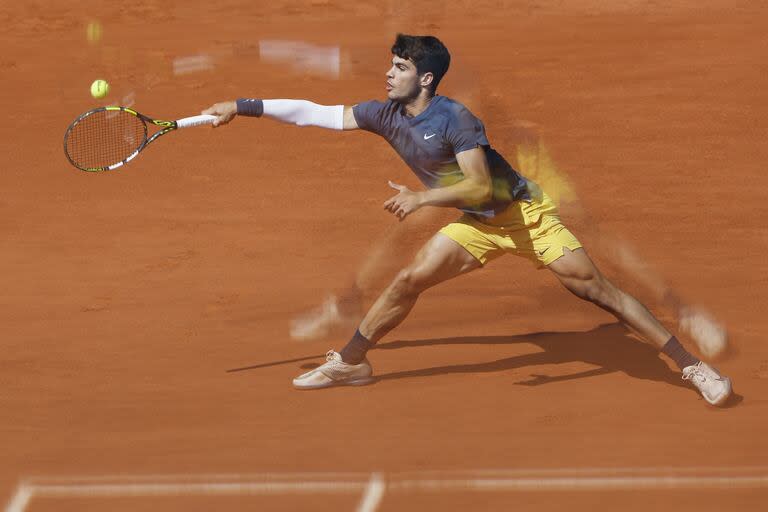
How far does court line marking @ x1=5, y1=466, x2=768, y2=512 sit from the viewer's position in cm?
685

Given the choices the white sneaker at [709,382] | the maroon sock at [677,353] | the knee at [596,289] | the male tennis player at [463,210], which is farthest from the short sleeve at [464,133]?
the white sneaker at [709,382]

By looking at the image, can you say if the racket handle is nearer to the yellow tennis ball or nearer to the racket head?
the yellow tennis ball

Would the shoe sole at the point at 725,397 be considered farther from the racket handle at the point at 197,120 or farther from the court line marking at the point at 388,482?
the racket handle at the point at 197,120

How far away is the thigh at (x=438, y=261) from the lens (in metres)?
7.87

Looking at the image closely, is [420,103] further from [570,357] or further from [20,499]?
[20,499]

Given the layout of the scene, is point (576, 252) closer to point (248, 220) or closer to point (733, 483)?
point (733, 483)

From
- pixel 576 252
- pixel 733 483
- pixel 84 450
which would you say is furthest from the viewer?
pixel 576 252

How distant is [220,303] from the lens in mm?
9797

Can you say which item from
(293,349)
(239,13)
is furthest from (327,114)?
(239,13)

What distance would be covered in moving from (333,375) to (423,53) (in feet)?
6.07

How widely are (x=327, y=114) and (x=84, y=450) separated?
7.49 feet

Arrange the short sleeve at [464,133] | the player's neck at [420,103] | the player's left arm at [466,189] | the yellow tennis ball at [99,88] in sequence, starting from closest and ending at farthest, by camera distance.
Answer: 1. the player's left arm at [466,189]
2. the short sleeve at [464,133]
3. the player's neck at [420,103]
4. the yellow tennis ball at [99,88]

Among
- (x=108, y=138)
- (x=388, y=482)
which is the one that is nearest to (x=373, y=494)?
(x=388, y=482)

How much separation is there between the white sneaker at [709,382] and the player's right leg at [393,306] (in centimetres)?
129
